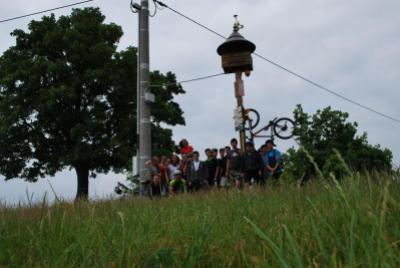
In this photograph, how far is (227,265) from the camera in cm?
271

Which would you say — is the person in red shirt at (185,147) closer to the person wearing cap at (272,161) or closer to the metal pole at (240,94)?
the person wearing cap at (272,161)

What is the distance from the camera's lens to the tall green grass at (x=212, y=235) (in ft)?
8.02

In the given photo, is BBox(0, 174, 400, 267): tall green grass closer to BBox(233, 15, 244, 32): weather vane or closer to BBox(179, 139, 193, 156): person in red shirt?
BBox(179, 139, 193, 156): person in red shirt

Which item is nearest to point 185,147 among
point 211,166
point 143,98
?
point 211,166

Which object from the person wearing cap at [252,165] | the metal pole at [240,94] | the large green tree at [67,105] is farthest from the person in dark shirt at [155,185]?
the large green tree at [67,105]

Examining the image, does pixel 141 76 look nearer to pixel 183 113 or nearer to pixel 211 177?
pixel 211 177

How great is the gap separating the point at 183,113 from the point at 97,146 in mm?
7374

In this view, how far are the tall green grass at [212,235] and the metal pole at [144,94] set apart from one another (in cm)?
764

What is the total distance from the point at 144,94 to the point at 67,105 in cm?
1423

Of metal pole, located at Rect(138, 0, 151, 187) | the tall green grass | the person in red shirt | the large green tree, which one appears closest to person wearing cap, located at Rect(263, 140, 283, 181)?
the person in red shirt

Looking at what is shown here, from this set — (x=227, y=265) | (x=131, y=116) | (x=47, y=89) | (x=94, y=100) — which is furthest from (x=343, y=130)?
(x=227, y=265)

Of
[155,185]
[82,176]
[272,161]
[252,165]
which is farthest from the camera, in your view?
[82,176]

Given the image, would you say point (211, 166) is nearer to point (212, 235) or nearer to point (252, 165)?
point (252, 165)

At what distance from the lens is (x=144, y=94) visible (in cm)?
1266
